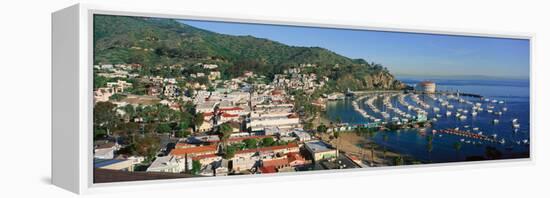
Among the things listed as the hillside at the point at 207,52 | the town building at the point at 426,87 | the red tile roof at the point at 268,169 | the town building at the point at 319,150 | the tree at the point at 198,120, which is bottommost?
the red tile roof at the point at 268,169

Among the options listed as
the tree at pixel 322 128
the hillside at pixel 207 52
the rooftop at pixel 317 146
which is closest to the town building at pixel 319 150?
the rooftop at pixel 317 146

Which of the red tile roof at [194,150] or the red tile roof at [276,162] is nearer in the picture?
the red tile roof at [194,150]

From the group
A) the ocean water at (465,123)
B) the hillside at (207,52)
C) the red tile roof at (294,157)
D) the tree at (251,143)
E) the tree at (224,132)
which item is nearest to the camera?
the hillside at (207,52)


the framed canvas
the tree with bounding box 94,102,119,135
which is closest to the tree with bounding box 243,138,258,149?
the framed canvas

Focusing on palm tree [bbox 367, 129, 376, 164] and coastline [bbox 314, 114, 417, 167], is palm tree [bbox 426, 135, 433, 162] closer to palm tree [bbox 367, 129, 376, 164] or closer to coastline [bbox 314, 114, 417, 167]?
coastline [bbox 314, 114, 417, 167]

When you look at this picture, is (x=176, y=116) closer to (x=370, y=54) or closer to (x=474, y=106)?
(x=370, y=54)

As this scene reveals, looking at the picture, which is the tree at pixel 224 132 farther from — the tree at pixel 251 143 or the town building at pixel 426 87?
the town building at pixel 426 87
